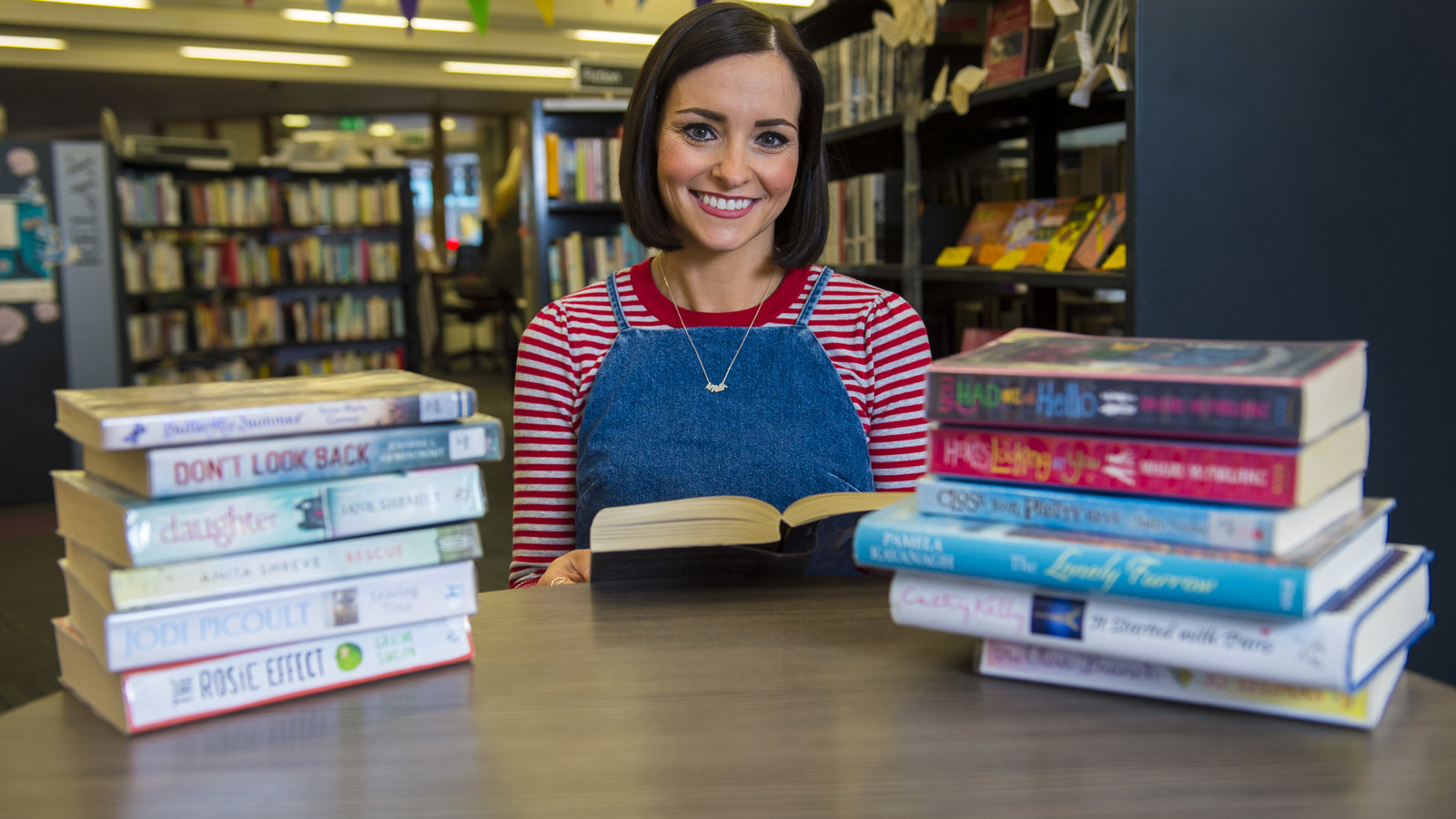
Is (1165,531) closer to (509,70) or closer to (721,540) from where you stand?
(721,540)

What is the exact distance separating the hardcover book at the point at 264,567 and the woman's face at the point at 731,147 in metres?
0.75

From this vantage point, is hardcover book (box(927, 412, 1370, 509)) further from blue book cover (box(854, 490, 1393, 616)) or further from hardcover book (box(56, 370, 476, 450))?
hardcover book (box(56, 370, 476, 450))

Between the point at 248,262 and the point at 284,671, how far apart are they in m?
7.57

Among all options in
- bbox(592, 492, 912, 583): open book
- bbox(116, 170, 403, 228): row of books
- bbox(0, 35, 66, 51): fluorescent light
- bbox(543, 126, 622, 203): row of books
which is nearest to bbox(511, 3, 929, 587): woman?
bbox(592, 492, 912, 583): open book

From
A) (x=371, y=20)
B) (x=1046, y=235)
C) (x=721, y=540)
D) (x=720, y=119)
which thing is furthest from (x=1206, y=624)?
(x=371, y=20)

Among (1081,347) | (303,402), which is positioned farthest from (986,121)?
(303,402)

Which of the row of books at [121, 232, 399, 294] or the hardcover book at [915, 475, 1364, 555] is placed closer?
the hardcover book at [915, 475, 1364, 555]

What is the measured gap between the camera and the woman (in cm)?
134

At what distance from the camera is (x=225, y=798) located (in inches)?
22.8

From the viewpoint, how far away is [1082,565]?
0.63 metres

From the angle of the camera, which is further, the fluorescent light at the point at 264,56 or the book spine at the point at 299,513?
the fluorescent light at the point at 264,56

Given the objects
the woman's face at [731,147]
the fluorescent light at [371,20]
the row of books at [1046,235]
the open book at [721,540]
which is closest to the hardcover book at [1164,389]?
the open book at [721,540]

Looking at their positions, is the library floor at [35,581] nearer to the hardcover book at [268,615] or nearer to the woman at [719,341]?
the woman at [719,341]

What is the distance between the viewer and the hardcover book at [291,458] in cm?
64
